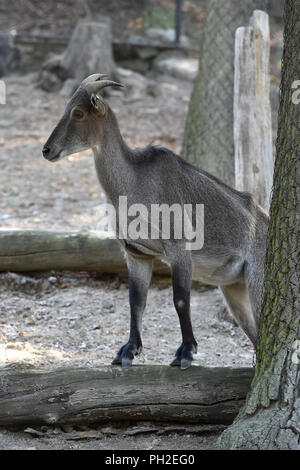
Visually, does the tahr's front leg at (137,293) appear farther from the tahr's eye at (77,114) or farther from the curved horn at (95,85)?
the curved horn at (95,85)

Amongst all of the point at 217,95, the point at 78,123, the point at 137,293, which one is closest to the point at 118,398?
the point at 137,293

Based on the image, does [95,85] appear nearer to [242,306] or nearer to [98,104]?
[98,104]

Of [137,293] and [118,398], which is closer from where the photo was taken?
[118,398]

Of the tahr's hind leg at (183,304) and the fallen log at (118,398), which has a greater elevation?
the tahr's hind leg at (183,304)

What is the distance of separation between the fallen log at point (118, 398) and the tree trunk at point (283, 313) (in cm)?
45

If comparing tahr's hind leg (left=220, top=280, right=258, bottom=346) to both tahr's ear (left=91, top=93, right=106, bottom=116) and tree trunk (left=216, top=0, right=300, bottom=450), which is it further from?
tahr's ear (left=91, top=93, right=106, bottom=116)

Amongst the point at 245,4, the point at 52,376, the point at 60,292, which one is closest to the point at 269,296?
the point at 52,376

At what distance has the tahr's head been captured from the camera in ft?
17.9

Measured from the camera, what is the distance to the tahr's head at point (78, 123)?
5.45 m

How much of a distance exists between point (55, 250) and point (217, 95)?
3.03 meters

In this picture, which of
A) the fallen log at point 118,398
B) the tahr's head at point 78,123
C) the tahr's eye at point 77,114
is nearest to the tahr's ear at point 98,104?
the tahr's head at point 78,123

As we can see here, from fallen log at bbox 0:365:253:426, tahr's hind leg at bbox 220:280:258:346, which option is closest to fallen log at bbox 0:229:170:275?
tahr's hind leg at bbox 220:280:258:346

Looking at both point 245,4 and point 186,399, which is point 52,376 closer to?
point 186,399

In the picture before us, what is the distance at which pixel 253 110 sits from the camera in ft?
23.6
